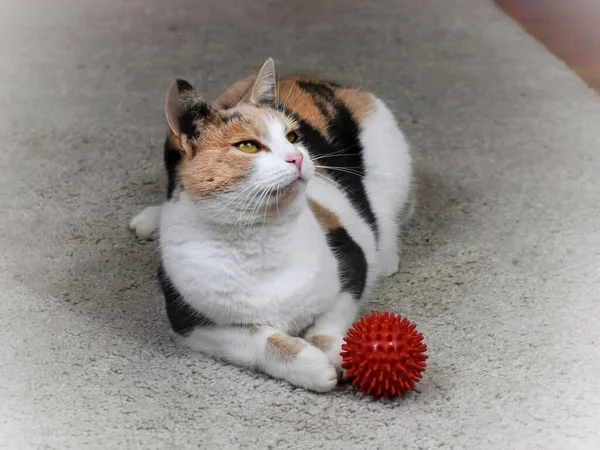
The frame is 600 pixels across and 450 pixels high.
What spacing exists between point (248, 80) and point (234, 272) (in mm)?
635

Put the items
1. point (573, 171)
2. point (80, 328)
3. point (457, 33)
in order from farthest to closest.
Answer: point (457, 33), point (573, 171), point (80, 328)

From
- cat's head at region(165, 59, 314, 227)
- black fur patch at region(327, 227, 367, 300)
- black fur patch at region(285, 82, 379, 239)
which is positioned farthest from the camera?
black fur patch at region(285, 82, 379, 239)

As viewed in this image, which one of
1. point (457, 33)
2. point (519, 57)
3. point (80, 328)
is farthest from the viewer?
point (457, 33)

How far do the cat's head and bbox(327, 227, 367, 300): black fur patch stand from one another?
226mm

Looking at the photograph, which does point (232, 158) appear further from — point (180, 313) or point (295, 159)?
point (180, 313)

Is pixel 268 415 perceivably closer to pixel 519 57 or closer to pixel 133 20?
pixel 519 57

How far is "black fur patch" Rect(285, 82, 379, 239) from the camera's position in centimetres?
170

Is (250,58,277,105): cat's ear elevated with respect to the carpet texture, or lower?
elevated

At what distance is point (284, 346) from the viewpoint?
141 cm

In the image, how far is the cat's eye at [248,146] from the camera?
4.43 ft

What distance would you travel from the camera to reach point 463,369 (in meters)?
1.47

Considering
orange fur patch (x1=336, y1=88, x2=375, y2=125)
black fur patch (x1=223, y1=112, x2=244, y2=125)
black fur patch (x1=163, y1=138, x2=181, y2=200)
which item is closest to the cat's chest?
black fur patch (x1=163, y1=138, x2=181, y2=200)

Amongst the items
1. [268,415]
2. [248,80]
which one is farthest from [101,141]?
[268,415]

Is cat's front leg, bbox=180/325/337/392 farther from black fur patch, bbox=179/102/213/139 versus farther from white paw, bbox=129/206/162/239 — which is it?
white paw, bbox=129/206/162/239
